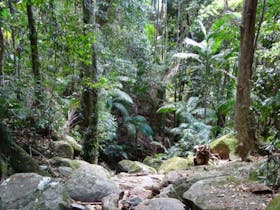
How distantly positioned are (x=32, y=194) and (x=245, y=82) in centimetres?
398

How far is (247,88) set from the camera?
5.64 metres

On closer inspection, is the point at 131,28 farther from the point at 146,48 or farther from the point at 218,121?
the point at 218,121

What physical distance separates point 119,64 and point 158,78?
3501 millimetres

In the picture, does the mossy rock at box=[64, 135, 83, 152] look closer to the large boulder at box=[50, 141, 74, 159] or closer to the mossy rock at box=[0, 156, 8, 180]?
the large boulder at box=[50, 141, 74, 159]

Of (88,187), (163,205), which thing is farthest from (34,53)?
(163,205)

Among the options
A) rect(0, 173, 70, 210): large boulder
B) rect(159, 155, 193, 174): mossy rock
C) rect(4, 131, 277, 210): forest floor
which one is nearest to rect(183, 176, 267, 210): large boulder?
rect(4, 131, 277, 210): forest floor

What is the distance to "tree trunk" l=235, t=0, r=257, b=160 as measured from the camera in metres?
5.48

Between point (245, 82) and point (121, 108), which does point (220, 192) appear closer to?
point (245, 82)

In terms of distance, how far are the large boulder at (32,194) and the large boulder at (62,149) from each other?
2.37m

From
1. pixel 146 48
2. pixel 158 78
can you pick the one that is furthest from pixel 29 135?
→ pixel 158 78

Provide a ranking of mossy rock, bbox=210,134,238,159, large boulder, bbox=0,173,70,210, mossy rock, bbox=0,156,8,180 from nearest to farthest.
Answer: large boulder, bbox=0,173,70,210 < mossy rock, bbox=0,156,8,180 < mossy rock, bbox=210,134,238,159

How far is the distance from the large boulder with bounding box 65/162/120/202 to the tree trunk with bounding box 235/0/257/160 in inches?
97.2

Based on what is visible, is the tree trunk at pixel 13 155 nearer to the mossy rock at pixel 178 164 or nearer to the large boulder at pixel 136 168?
the mossy rock at pixel 178 164

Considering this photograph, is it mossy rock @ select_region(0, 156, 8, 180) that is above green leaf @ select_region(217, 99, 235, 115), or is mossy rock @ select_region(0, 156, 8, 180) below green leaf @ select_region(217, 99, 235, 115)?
above
